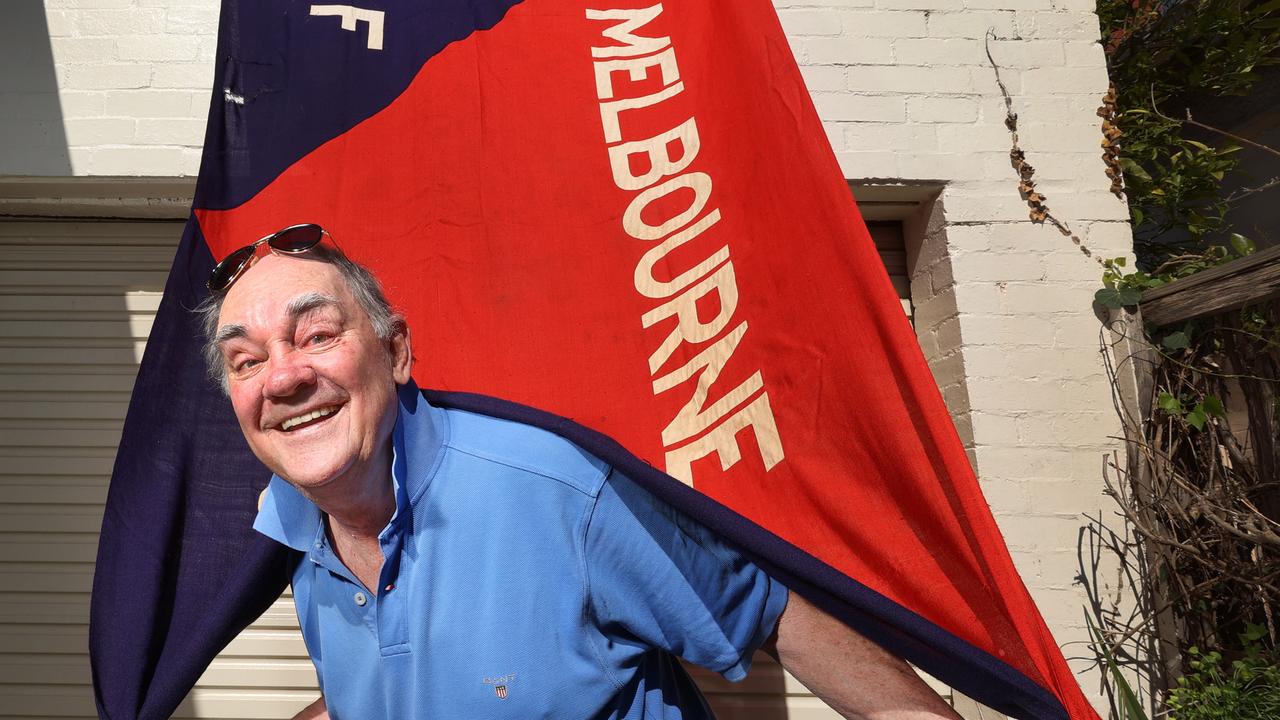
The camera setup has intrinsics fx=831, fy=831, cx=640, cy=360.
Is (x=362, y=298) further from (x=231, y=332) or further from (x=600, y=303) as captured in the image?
(x=600, y=303)

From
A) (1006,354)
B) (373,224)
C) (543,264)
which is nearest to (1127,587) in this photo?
(1006,354)

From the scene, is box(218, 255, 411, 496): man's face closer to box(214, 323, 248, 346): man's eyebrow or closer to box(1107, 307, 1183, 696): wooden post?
box(214, 323, 248, 346): man's eyebrow

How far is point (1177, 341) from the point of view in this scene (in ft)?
9.27

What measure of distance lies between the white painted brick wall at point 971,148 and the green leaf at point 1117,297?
5 centimetres

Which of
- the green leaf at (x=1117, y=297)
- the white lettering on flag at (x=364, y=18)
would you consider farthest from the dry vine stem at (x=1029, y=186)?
the white lettering on flag at (x=364, y=18)

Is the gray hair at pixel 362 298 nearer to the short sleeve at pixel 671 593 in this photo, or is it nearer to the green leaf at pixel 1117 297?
the short sleeve at pixel 671 593

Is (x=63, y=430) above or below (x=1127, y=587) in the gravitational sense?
above

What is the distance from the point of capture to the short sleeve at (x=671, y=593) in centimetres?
128

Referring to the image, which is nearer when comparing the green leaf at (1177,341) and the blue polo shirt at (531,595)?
the blue polo shirt at (531,595)

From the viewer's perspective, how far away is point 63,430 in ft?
10.5

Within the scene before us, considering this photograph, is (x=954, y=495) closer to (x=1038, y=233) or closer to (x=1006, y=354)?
(x=1006, y=354)

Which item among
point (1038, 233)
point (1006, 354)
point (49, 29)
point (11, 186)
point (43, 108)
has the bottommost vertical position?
point (1006, 354)

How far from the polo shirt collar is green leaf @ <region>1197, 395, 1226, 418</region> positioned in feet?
8.39

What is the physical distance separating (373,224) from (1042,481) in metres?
2.35
